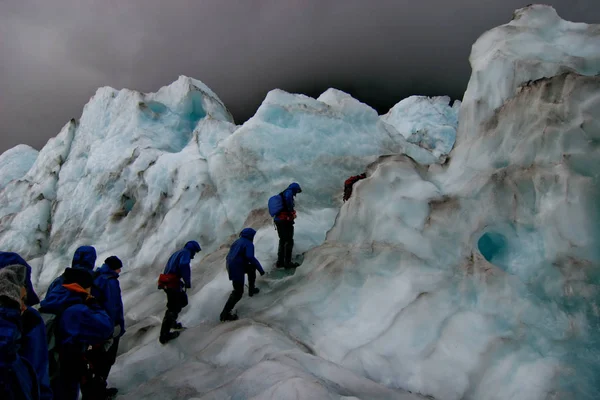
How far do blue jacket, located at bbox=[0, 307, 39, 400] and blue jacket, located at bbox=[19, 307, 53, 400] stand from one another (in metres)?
0.08

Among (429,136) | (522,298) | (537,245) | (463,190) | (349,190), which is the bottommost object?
(522,298)

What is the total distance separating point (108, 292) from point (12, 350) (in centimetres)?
222

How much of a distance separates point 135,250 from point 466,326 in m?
9.48

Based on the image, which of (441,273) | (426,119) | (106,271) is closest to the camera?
(106,271)

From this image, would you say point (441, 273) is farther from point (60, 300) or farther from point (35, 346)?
point (35, 346)

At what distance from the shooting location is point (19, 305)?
6.61 ft

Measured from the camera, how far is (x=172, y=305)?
17.0ft

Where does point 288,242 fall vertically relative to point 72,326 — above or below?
above

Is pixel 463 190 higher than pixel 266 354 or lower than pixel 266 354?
higher

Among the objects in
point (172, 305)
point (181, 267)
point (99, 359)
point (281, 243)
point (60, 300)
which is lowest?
point (99, 359)

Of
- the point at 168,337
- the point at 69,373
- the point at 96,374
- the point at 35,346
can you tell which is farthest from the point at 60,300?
the point at 168,337

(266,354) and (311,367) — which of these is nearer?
(311,367)

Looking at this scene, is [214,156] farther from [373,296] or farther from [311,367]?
[311,367]

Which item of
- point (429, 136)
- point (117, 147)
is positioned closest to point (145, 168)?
point (117, 147)
